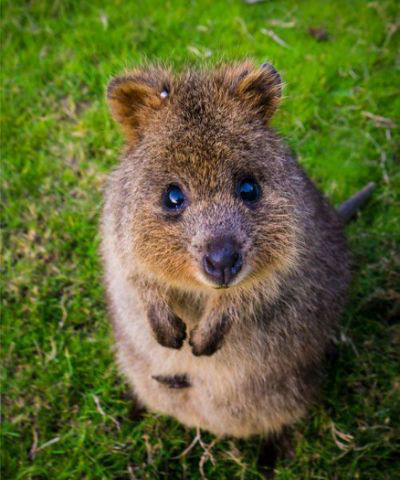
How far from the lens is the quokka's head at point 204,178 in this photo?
239cm

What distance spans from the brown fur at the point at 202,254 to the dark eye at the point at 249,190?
0.03 meters

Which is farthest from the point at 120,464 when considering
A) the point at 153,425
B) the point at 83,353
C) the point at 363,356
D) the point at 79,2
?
the point at 79,2

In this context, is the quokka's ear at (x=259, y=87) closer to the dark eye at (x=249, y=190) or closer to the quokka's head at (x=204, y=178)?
the quokka's head at (x=204, y=178)

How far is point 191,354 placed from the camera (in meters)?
3.03

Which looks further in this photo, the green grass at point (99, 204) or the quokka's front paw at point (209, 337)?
the green grass at point (99, 204)

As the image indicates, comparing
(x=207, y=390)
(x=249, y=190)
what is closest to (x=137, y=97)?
(x=249, y=190)

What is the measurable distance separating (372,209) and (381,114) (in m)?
1.00

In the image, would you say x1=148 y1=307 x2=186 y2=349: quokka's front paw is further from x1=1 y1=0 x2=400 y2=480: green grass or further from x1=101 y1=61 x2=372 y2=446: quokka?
x1=1 y1=0 x2=400 y2=480: green grass

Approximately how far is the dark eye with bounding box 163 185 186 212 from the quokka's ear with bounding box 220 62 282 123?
0.57m

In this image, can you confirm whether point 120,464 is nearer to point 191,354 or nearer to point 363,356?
point 191,354

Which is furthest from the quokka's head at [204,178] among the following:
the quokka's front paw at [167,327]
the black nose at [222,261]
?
the quokka's front paw at [167,327]

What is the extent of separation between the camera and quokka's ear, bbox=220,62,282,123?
2621mm

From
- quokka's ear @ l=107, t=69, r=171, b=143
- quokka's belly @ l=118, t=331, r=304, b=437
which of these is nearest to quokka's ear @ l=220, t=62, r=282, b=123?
quokka's ear @ l=107, t=69, r=171, b=143

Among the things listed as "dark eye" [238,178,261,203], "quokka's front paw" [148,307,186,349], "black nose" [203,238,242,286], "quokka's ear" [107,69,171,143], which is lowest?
"quokka's front paw" [148,307,186,349]
